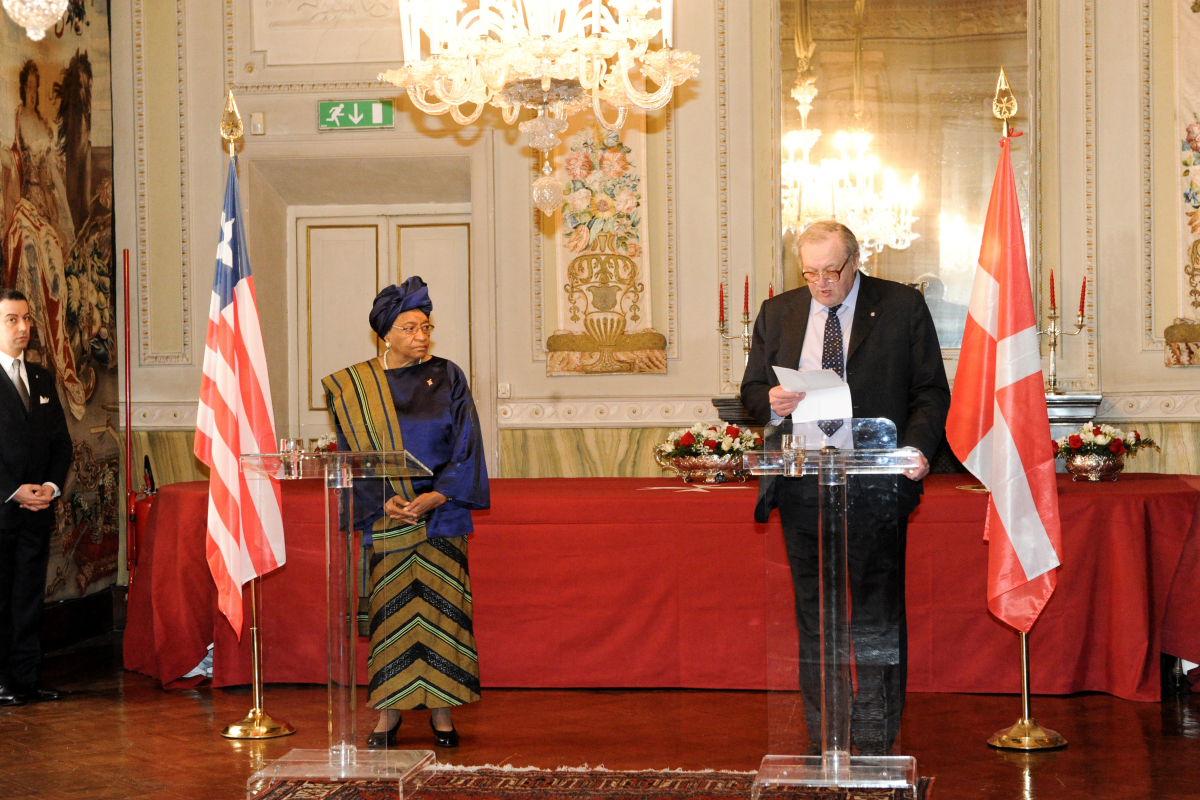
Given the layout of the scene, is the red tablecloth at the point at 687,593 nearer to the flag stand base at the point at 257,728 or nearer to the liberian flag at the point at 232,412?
the liberian flag at the point at 232,412

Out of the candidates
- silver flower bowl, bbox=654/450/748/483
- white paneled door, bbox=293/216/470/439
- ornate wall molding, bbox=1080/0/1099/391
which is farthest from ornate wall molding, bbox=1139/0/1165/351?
white paneled door, bbox=293/216/470/439

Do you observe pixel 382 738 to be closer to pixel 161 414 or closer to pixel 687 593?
pixel 687 593

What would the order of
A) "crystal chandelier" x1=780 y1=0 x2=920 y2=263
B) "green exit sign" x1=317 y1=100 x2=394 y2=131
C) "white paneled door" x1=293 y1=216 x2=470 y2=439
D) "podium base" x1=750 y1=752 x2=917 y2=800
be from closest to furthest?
1. "podium base" x1=750 y1=752 x2=917 y2=800
2. "crystal chandelier" x1=780 y1=0 x2=920 y2=263
3. "green exit sign" x1=317 y1=100 x2=394 y2=131
4. "white paneled door" x1=293 y1=216 x2=470 y2=439

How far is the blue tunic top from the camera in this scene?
4059 mm

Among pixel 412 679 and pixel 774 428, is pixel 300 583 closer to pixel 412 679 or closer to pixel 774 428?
pixel 412 679

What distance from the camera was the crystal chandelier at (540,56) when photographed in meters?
4.55

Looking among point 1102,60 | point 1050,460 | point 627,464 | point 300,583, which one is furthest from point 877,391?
point 1102,60

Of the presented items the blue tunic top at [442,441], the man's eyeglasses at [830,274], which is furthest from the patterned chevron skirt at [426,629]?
the man's eyeglasses at [830,274]

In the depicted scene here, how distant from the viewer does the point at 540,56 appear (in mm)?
4539

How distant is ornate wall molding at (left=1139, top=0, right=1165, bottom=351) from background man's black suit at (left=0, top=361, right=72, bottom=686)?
5427 mm

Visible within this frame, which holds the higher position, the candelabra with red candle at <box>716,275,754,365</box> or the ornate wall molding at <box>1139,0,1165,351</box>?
the ornate wall molding at <box>1139,0,1165,351</box>

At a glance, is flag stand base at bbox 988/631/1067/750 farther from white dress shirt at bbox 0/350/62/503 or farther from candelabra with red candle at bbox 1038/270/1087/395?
white dress shirt at bbox 0/350/62/503

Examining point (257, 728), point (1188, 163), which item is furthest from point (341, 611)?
point (1188, 163)

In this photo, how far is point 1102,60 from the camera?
6379 mm
